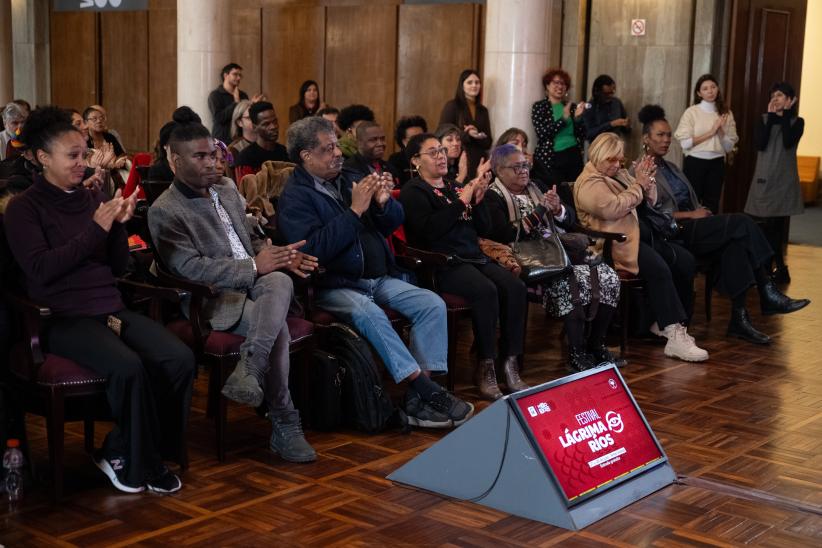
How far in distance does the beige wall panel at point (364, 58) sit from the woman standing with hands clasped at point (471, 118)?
8.72 feet

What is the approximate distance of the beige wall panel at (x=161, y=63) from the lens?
13.6m

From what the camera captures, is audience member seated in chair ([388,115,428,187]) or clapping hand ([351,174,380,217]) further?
audience member seated in chair ([388,115,428,187])

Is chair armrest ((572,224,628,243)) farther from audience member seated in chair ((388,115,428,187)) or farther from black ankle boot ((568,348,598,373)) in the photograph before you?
audience member seated in chair ((388,115,428,187))

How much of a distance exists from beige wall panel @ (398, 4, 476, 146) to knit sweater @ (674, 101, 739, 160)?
2571mm

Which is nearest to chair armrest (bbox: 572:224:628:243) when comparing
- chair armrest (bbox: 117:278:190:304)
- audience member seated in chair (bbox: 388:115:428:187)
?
audience member seated in chair (bbox: 388:115:428:187)

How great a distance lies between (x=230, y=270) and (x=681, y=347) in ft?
9.80

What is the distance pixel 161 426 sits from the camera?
4.14 meters

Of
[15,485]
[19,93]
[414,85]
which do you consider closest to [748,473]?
[15,485]

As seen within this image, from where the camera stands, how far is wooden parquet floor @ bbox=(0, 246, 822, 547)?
3676mm

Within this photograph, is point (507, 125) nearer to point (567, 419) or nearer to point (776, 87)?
point (776, 87)

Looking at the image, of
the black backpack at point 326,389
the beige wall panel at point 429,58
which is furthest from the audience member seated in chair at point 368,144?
the beige wall panel at point 429,58

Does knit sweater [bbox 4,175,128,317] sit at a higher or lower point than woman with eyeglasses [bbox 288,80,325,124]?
lower

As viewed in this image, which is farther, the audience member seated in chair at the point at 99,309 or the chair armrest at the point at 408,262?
the chair armrest at the point at 408,262

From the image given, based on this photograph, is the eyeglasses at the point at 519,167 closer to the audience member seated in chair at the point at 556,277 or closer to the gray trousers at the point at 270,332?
the audience member seated in chair at the point at 556,277
